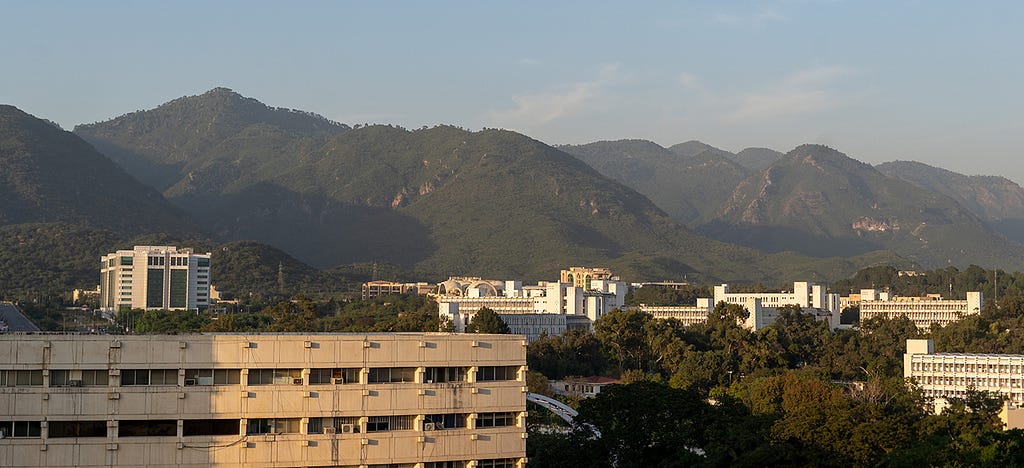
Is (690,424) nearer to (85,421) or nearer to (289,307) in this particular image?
(85,421)

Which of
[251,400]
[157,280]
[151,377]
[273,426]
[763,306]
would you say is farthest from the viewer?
[157,280]

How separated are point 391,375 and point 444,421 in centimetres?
200

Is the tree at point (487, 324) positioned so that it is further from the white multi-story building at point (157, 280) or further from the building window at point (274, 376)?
the building window at point (274, 376)

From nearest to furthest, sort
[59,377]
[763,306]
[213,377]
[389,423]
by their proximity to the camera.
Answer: [59,377] → [213,377] → [389,423] → [763,306]

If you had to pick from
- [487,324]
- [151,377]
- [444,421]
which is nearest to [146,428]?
[151,377]

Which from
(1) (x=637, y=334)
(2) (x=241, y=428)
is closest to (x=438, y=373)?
(2) (x=241, y=428)

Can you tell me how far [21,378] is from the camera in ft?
124

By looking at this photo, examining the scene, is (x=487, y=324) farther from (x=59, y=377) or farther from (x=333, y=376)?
(x=59, y=377)

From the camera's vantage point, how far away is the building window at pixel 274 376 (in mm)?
38969

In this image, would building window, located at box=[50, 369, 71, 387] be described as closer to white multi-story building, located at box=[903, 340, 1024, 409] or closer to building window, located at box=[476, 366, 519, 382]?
building window, located at box=[476, 366, 519, 382]

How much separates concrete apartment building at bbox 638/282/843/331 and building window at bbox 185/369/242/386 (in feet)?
363

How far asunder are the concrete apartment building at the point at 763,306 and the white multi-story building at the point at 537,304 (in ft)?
21.9

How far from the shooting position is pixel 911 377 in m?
110

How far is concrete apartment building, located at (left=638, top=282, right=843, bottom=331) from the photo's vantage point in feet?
501
